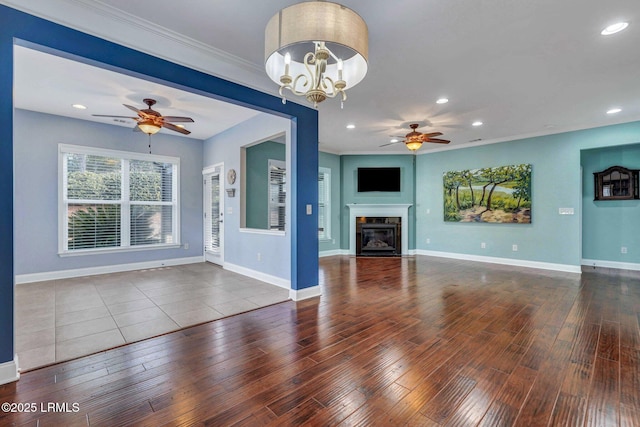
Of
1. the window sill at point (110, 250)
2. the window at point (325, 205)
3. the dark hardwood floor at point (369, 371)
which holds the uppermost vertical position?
the window at point (325, 205)

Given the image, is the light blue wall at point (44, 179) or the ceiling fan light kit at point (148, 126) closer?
the ceiling fan light kit at point (148, 126)

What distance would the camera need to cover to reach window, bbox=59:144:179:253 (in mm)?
4977

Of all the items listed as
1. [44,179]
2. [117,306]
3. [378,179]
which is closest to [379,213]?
[378,179]

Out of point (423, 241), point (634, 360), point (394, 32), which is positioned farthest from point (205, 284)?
point (423, 241)

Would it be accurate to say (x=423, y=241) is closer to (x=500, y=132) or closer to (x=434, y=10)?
(x=500, y=132)

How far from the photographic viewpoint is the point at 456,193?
270 inches

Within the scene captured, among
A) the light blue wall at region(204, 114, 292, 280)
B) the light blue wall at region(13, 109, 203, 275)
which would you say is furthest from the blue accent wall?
the light blue wall at region(13, 109, 203, 275)

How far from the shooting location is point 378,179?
7.61m

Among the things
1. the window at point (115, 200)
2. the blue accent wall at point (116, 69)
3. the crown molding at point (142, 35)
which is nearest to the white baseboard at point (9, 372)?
the blue accent wall at point (116, 69)

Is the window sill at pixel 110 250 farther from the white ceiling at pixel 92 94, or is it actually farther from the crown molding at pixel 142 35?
the crown molding at pixel 142 35

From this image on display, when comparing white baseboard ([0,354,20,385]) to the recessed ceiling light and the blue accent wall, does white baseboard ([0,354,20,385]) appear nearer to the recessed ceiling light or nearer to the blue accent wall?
the blue accent wall

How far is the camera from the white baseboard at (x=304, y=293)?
3.69m

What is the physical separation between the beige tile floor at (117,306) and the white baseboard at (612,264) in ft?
20.6

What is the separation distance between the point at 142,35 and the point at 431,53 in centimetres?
263
